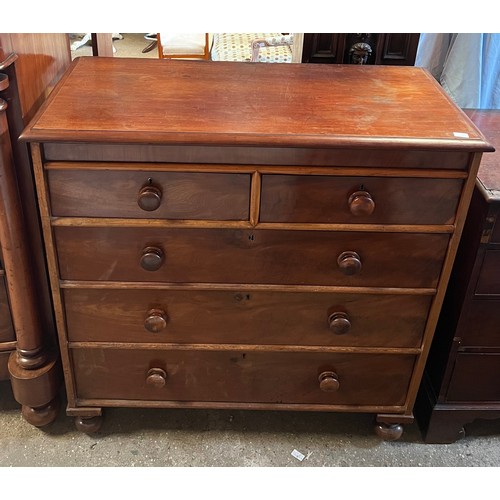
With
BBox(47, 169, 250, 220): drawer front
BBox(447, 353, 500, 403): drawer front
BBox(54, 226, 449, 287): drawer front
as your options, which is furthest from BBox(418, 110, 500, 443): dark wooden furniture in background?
BBox(47, 169, 250, 220): drawer front

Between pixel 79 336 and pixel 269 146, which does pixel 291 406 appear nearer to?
pixel 79 336

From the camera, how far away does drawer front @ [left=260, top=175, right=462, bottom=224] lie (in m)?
1.19

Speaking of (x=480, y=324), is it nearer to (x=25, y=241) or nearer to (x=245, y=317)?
(x=245, y=317)

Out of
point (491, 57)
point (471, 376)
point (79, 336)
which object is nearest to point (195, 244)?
point (79, 336)

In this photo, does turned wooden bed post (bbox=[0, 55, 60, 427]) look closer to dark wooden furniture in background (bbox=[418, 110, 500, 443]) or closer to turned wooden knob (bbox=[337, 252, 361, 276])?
turned wooden knob (bbox=[337, 252, 361, 276])

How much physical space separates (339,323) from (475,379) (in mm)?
414

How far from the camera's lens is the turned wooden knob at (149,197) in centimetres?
117

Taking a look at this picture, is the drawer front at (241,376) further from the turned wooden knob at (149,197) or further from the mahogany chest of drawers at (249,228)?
the turned wooden knob at (149,197)

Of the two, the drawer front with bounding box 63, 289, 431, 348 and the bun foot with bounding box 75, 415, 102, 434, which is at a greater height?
the drawer front with bounding box 63, 289, 431, 348

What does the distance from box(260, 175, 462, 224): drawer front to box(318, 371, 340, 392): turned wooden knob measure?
417 mm

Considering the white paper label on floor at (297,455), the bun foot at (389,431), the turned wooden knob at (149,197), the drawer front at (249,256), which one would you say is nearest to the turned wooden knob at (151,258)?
the drawer front at (249,256)

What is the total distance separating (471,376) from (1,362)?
1.17m

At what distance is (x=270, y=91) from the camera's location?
4.35 feet

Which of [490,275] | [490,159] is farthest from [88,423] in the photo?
[490,159]
